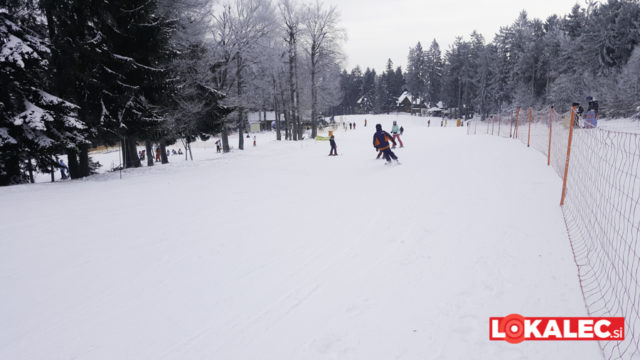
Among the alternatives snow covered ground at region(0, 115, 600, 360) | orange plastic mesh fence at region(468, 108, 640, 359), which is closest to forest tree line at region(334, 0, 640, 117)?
orange plastic mesh fence at region(468, 108, 640, 359)

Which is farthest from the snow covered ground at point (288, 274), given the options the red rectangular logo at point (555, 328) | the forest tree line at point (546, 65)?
the forest tree line at point (546, 65)

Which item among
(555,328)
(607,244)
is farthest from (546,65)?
(555,328)

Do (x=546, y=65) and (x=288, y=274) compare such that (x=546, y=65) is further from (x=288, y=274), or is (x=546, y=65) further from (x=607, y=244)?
(x=288, y=274)

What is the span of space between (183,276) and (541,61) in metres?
61.3

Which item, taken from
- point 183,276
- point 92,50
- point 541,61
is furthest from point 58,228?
point 541,61

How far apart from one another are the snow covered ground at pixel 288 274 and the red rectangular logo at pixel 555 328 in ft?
0.35

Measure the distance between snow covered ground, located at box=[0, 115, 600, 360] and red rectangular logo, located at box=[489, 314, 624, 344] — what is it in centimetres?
11

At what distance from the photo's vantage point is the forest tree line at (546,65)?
34.5 metres

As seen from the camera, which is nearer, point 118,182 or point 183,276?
point 183,276

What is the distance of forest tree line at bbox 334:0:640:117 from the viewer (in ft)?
113

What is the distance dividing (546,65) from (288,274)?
6083 centimetres

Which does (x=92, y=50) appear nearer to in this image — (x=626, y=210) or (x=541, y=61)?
(x=626, y=210)

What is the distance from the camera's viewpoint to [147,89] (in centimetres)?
1405

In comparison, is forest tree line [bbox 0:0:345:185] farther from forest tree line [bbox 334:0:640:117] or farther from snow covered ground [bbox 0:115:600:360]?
forest tree line [bbox 334:0:640:117]
